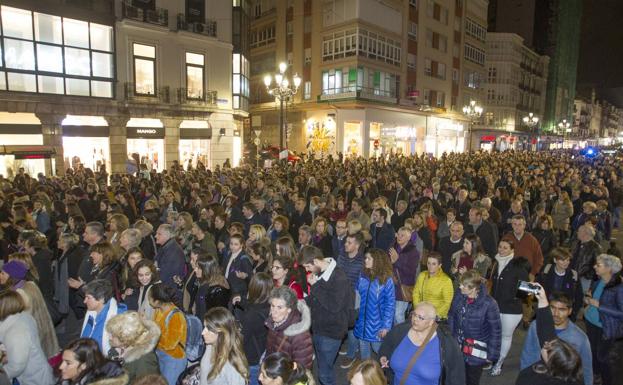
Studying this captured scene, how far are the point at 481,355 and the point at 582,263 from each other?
319cm

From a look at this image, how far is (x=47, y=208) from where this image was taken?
995cm

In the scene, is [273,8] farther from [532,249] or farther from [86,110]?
[532,249]

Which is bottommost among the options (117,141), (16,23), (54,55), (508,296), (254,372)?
(254,372)

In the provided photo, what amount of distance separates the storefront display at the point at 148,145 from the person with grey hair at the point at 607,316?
23.4 meters

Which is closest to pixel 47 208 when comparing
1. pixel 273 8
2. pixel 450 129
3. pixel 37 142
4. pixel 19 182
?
pixel 19 182

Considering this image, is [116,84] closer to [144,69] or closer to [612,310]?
[144,69]

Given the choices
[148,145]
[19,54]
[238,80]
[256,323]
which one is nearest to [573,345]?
[256,323]

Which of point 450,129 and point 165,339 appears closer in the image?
point 165,339

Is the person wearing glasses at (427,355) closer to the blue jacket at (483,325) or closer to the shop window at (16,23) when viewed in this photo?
the blue jacket at (483,325)

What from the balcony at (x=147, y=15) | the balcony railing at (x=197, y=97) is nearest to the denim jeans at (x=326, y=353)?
the balcony railing at (x=197, y=97)

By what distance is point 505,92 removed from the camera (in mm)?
63469

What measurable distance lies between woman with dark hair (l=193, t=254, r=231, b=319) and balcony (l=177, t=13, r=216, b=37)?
82.0 ft

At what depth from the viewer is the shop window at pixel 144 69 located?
25.2m

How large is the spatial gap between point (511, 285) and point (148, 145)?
2439 cm
